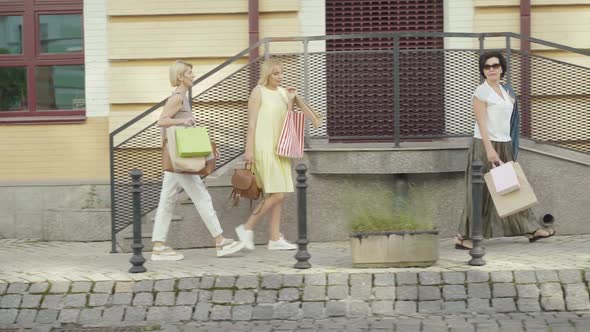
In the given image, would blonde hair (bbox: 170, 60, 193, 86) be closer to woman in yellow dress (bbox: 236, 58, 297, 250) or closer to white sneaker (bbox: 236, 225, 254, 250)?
woman in yellow dress (bbox: 236, 58, 297, 250)

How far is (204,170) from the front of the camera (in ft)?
35.2

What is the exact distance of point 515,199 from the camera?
10.6 m

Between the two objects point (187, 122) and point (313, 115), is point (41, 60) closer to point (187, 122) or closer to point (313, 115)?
point (187, 122)

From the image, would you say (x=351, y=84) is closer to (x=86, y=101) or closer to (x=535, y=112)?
(x=535, y=112)

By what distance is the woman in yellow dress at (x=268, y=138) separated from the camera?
1111 cm

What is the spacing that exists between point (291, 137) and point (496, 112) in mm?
1990

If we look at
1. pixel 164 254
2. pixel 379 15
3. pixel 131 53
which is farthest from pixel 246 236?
pixel 379 15

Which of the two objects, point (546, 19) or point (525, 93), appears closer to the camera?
point (525, 93)

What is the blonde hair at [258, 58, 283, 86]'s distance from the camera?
36.2 ft

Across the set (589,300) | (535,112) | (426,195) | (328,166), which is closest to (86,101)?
(328,166)

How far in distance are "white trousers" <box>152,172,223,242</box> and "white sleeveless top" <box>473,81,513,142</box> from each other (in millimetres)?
2693

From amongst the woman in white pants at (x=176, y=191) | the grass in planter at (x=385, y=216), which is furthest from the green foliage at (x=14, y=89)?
the grass in planter at (x=385, y=216)

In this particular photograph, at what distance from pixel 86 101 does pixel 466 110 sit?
4.72m

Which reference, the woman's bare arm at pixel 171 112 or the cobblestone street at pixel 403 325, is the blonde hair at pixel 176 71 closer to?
the woman's bare arm at pixel 171 112
